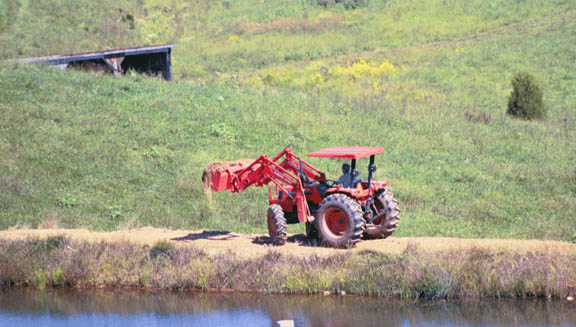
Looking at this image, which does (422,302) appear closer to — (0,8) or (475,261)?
(475,261)

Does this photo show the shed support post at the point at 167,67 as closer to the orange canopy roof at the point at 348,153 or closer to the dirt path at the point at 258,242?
the dirt path at the point at 258,242

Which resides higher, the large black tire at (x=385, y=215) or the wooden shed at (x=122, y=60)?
the wooden shed at (x=122, y=60)

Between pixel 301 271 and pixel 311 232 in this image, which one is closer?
pixel 301 271

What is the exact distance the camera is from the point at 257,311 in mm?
12164

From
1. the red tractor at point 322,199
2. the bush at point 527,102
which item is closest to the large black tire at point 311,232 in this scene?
the red tractor at point 322,199

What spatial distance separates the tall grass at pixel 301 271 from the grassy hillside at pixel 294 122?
4355 mm

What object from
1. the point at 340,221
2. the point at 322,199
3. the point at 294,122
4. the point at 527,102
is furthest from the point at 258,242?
the point at 527,102

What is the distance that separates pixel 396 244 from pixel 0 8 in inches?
1982

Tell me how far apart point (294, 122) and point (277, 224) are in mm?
15634

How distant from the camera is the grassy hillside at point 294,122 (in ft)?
67.5

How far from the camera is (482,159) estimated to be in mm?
27141

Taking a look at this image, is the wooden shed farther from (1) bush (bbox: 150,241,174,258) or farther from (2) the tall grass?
(1) bush (bbox: 150,241,174,258)

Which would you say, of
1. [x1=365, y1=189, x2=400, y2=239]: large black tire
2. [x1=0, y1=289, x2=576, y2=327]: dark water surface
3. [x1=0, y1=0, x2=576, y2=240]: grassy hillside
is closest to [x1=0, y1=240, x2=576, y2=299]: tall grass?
[x1=0, y1=289, x2=576, y2=327]: dark water surface

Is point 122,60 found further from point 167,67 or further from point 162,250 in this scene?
point 162,250
